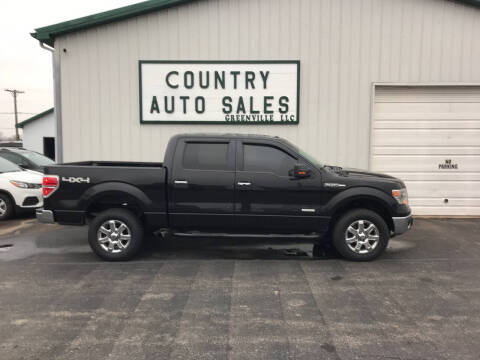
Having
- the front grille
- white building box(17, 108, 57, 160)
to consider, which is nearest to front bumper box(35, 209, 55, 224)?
the front grille

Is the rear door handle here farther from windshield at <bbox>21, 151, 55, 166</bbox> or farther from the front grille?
windshield at <bbox>21, 151, 55, 166</bbox>

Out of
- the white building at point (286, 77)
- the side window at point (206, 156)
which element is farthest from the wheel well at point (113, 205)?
the white building at point (286, 77)

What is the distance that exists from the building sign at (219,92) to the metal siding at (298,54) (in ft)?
0.59

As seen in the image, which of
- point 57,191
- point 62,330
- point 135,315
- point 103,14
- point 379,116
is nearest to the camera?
point 62,330

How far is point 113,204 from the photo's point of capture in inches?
237

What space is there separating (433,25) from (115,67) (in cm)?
737

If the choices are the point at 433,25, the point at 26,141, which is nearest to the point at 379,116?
the point at 433,25

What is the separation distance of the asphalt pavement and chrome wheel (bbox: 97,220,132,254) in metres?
0.27

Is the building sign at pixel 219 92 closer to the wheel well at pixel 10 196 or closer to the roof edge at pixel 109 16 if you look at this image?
the roof edge at pixel 109 16

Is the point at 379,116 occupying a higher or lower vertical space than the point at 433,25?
lower

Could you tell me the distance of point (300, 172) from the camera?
5676 mm

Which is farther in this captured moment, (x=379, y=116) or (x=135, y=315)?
(x=379, y=116)

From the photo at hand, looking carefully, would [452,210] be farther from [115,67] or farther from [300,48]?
[115,67]

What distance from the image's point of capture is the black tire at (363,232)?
579 cm
